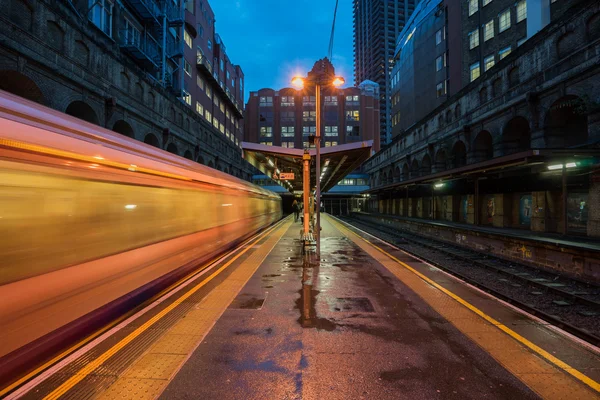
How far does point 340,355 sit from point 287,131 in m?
76.9

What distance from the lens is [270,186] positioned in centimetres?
6259

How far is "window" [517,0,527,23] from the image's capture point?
74.8 feet

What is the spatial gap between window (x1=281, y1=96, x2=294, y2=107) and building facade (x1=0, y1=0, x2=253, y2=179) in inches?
1439

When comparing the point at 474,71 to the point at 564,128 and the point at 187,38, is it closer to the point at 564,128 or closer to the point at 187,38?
the point at 564,128

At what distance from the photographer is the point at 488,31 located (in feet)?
88.4

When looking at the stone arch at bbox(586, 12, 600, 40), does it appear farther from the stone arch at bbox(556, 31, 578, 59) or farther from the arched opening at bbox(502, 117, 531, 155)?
the arched opening at bbox(502, 117, 531, 155)

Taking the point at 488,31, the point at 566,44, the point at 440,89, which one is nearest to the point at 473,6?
the point at 488,31

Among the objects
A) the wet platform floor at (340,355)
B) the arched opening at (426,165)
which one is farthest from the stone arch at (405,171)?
the wet platform floor at (340,355)

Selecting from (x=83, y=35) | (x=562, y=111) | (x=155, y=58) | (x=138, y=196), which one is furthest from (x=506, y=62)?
(x=155, y=58)

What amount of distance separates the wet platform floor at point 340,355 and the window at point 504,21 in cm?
2846

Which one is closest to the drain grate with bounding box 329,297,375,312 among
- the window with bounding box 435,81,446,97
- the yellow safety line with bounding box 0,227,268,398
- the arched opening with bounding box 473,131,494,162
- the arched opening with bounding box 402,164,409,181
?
the yellow safety line with bounding box 0,227,268,398

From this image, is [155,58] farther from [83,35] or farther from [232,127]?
[232,127]

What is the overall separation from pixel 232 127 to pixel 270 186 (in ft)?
46.1

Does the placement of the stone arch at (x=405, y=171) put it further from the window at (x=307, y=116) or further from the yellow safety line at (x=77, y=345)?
the window at (x=307, y=116)
